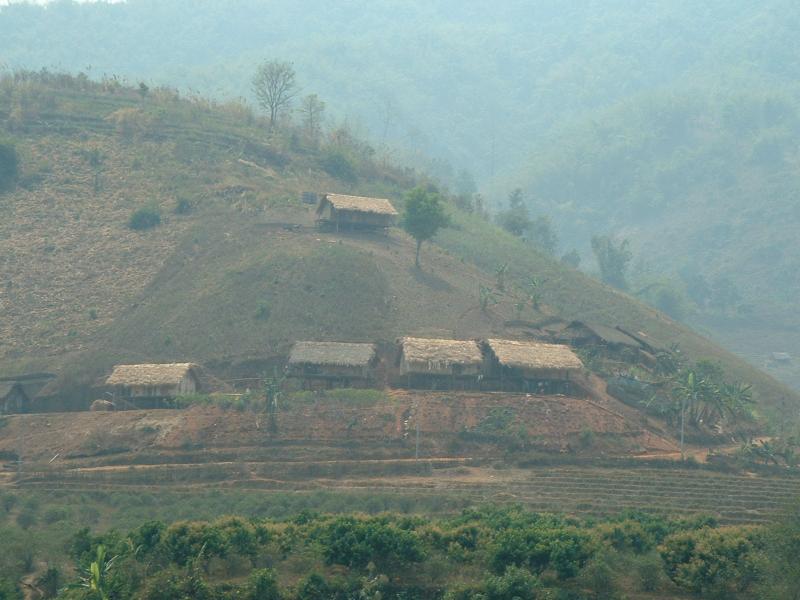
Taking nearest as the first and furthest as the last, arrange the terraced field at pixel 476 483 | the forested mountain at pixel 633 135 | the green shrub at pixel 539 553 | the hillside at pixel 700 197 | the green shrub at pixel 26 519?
the green shrub at pixel 539 553 → the green shrub at pixel 26 519 → the terraced field at pixel 476 483 → the hillside at pixel 700 197 → the forested mountain at pixel 633 135

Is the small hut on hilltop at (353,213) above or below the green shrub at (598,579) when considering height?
above

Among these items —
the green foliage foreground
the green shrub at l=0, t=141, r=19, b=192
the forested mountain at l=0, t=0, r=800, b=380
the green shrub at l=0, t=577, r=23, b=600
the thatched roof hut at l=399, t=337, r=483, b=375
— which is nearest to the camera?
the green shrub at l=0, t=577, r=23, b=600

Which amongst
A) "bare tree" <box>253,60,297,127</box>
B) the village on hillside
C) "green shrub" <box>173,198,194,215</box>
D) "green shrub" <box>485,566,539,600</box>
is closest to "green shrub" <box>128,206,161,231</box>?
"green shrub" <box>173,198,194,215</box>

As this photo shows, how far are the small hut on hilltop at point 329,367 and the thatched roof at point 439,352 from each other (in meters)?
2.19

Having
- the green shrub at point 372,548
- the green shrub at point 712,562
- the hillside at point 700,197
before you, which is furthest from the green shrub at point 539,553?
the hillside at point 700,197

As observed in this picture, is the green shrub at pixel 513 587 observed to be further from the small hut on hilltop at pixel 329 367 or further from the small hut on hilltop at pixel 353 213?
the small hut on hilltop at pixel 353 213

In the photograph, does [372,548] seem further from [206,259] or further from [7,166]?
[7,166]

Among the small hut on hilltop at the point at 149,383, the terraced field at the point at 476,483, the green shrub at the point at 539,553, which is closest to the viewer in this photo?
the green shrub at the point at 539,553

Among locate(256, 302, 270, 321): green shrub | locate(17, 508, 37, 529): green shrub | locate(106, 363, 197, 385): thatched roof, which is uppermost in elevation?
locate(256, 302, 270, 321): green shrub

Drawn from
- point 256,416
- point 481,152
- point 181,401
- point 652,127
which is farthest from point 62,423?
point 481,152

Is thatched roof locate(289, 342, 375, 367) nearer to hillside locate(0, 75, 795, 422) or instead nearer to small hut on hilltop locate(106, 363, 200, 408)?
hillside locate(0, 75, 795, 422)

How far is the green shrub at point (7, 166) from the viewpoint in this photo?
6112cm

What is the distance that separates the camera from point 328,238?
189ft

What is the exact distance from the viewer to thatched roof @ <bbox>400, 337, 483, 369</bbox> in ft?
144
